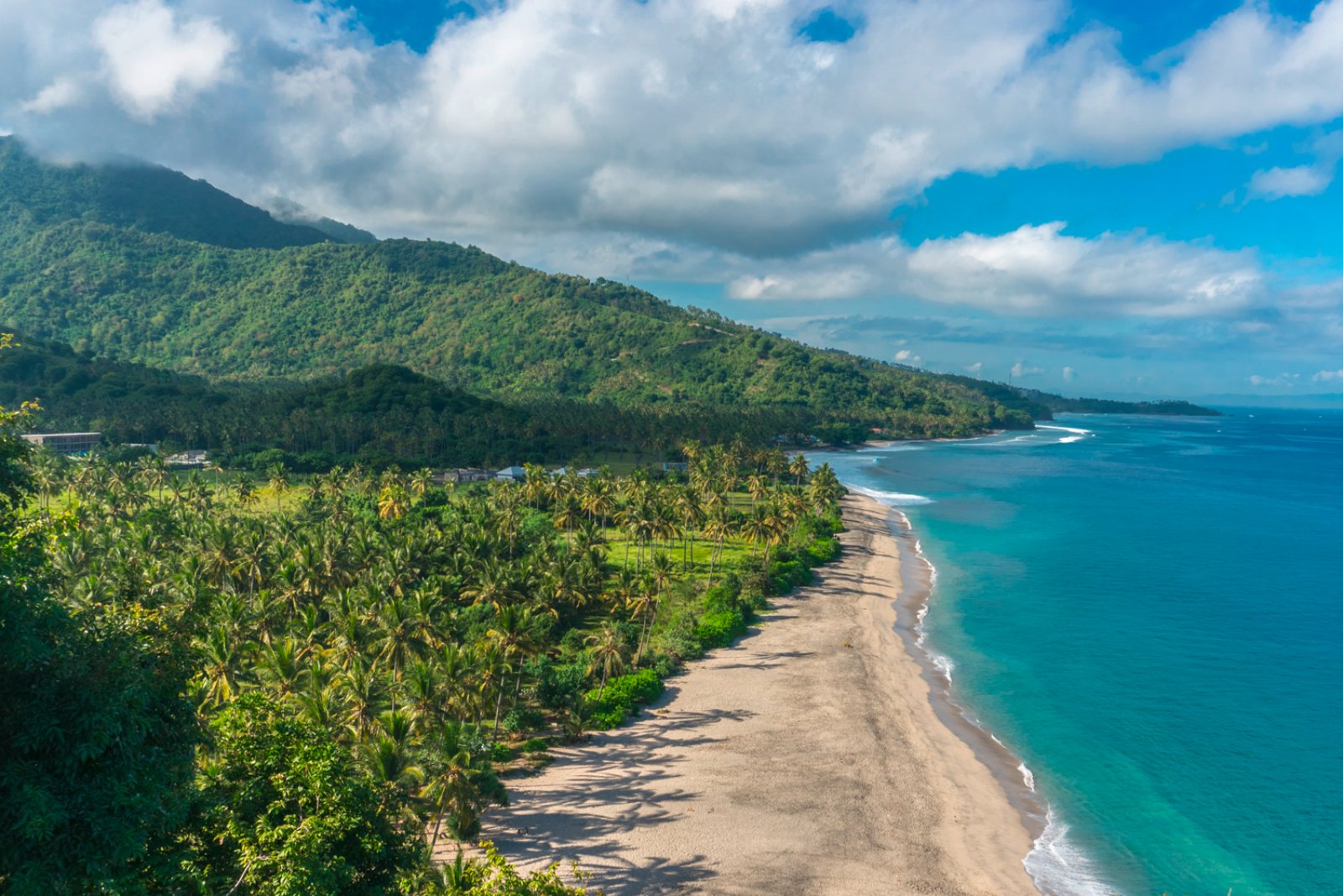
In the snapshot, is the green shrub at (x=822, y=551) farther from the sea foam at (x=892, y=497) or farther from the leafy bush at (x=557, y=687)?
the leafy bush at (x=557, y=687)

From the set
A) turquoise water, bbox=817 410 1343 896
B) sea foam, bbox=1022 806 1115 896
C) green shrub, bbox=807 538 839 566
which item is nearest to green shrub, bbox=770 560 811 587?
green shrub, bbox=807 538 839 566

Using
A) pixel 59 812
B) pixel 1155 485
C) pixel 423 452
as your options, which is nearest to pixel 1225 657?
pixel 59 812

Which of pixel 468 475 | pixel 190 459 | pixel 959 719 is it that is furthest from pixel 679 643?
pixel 190 459

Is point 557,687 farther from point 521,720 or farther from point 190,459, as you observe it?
point 190,459

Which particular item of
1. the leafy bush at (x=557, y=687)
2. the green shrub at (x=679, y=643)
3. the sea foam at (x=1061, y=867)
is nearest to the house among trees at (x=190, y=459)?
the green shrub at (x=679, y=643)

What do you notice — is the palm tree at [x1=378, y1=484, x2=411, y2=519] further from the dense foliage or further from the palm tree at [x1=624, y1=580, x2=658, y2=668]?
the palm tree at [x1=624, y1=580, x2=658, y2=668]

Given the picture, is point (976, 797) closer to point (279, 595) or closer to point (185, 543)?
point (279, 595)
